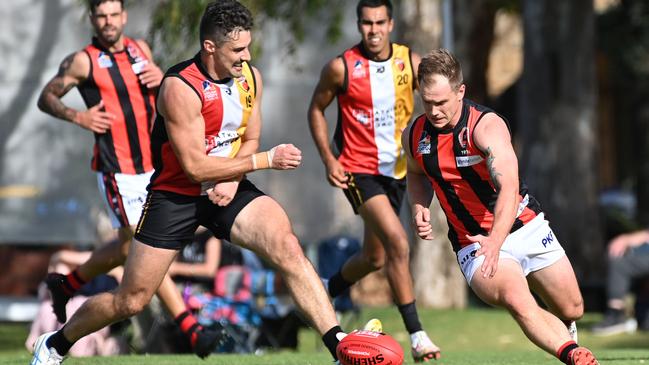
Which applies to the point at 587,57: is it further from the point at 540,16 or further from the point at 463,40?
the point at 463,40

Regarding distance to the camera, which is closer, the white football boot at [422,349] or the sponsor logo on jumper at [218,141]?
the sponsor logo on jumper at [218,141]

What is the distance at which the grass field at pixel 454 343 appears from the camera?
1009 cm

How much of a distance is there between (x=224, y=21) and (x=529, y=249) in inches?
87.8

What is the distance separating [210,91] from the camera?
832cm

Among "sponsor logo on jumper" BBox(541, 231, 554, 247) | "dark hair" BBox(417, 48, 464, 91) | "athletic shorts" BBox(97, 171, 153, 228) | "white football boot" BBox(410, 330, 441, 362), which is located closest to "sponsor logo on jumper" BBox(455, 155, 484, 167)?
"dark hair" BBox(417, 48, 464, 91)

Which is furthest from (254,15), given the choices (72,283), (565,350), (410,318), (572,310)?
(565,350)

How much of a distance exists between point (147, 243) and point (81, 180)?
8.19m

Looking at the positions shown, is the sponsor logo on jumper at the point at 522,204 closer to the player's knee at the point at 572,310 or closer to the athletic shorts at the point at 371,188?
the player's knee at the point at 572,310

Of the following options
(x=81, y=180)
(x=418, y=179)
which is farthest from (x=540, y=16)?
(x=418, y=179)

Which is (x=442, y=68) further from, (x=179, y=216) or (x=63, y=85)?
(x=63, y=85)

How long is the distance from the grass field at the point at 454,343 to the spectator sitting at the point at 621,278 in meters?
0.14

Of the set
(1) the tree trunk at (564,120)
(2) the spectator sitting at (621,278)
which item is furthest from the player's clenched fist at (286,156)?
(1) the tree trunk at (564,120)

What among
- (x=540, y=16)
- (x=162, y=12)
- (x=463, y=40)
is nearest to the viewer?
(x=162, y=12)

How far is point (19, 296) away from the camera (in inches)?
675
